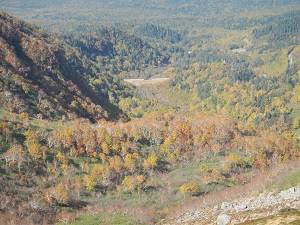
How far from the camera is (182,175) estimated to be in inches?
4277

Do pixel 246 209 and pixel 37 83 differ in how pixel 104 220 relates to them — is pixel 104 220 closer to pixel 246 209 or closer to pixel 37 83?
pixel 246 209

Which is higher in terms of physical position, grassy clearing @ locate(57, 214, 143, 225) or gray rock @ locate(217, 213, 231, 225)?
gray rock @ locate(217, 213, 231, 225)

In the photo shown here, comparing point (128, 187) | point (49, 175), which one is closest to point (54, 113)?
point (49, 175)

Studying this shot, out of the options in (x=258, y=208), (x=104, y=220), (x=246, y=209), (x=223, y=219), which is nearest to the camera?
(x=223, y=219)

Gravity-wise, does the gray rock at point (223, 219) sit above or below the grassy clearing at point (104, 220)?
above

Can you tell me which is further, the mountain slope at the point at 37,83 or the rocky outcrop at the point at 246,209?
the mountain slope at the point at 37,83

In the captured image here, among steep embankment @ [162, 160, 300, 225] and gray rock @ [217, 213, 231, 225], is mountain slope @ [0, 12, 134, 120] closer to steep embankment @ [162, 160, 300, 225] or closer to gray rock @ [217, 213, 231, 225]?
steep embankment @ [162, 160, 300, 225]

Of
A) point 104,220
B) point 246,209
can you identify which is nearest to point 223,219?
point 246,209

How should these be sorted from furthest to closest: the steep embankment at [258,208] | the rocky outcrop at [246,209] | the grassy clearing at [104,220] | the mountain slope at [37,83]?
the mountain slope at [37,83] < the grassy clearing at [104,220] < the rocky outcrop at [246,209] < the steep embankment at [258,208]

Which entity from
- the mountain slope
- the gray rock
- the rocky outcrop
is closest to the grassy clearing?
the rocky outcrop

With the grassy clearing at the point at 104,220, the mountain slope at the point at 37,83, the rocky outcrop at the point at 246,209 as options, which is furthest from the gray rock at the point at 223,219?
the mountain slope at the point at 37,83

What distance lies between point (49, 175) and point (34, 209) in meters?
19.3

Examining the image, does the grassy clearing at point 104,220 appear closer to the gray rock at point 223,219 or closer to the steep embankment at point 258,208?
the steep embankment at point 258,208

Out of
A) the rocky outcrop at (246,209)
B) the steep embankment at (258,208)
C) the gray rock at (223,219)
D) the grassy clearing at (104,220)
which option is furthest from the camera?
the grassy clearing at (104,220)
